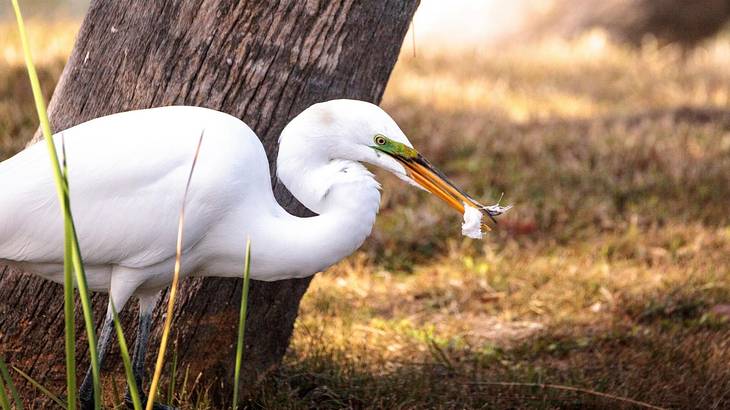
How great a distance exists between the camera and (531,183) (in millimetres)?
5973

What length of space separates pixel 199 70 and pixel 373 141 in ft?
2.57

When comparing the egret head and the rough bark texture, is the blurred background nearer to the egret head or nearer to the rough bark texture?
the rough bark texture

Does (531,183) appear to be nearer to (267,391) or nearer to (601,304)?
(601,304)

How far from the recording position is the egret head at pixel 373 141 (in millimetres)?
2479

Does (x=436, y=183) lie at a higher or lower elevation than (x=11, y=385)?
higher

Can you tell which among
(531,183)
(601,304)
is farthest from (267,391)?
(531,183)

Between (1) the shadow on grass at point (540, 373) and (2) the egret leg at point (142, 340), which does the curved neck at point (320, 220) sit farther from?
(1) the shadow on grass at point (540, 373)

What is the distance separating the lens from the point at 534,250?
5.21 meters

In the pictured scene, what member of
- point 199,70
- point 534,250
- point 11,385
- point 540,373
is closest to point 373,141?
point 199,70

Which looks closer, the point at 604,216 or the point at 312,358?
the point at 312,358

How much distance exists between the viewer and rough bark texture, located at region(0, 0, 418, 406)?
9.84 feet

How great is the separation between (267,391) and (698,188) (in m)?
3.54

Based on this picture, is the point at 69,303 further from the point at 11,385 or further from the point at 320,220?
the point at 320,220

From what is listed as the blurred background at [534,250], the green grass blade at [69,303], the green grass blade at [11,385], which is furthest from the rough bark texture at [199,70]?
the green grass blade at [69,303]
